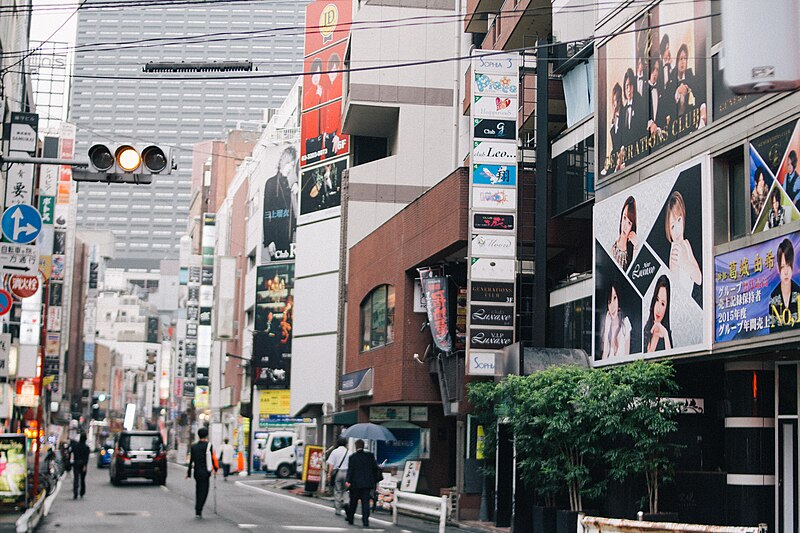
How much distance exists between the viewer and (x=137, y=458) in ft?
123

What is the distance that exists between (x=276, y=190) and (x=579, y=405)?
57.7 meters

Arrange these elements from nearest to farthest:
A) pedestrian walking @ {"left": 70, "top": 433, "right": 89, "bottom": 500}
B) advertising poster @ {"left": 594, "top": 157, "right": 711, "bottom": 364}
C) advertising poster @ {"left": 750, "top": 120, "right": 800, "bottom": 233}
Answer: advertising poster @ {"left": 750, "top": 120, "right": 800, "bottom": 233} < advertising poster @ {"left": 594, "top": 157, "right": 711, "bottom": 364} < pedestrian walking @ {"left": 70, "top": 433, "right": 89, "bottom": 500}

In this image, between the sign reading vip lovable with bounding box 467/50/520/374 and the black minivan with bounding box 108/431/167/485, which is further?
the black minivan with bounding box 108/431/167/485

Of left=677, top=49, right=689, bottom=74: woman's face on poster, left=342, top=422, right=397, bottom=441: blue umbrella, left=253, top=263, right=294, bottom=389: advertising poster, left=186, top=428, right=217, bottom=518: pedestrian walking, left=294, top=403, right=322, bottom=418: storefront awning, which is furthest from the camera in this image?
left=253, top=263, right=294, bottom=389: advertising poster

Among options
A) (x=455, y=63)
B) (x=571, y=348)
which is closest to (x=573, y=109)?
(x=571, y=348)

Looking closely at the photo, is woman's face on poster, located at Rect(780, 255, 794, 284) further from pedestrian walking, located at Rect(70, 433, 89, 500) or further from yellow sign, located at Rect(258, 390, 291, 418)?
yellow sign, located at Rect(258, 390, 291, 418)

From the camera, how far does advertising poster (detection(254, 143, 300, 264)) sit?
73375 mm

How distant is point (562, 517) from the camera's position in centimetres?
1928

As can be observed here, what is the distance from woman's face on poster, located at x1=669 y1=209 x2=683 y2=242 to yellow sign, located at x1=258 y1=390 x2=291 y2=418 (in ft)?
184

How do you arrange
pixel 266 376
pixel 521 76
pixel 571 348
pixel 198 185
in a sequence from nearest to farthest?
pixel 571 348 < pixel 521 76 < pixel 266 376 < pixel 198 185

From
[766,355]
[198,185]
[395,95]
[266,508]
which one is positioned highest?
[198,185]

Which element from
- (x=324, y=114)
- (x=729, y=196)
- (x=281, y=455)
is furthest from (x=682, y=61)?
(x=324, y=114)

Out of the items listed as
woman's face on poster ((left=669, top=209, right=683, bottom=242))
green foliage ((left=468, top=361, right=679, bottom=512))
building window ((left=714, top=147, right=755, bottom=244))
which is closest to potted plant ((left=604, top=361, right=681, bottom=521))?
green foliage ((left=468, top=361, right=679, bottom=512))

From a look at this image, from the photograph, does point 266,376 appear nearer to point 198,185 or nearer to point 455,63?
point 455,63
